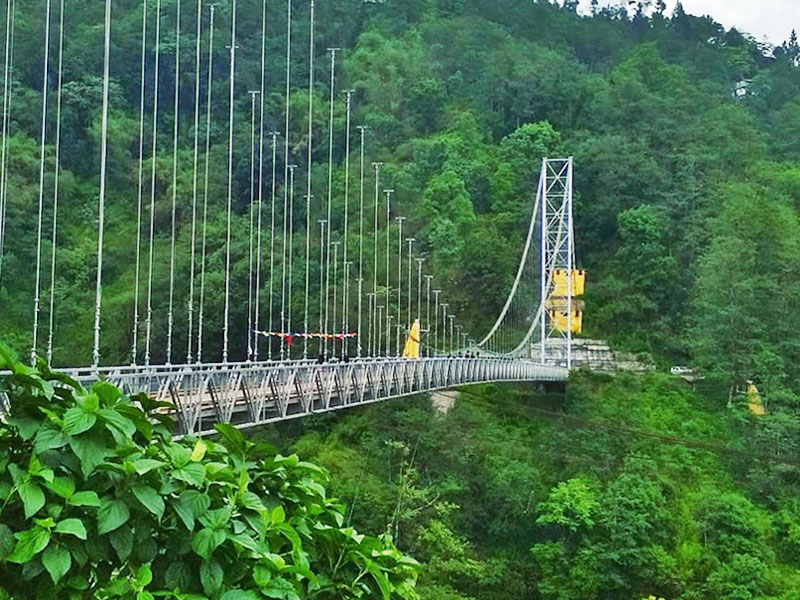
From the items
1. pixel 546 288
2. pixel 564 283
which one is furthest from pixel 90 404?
pixel 546 288

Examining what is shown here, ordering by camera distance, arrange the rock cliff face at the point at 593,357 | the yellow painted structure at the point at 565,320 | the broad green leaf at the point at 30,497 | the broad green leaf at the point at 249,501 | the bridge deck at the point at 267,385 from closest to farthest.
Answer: the broad green leaf at the point at 30,497 < the broad green leaf at the point at 249,501 < the bridge deck at the point at 267,385 < the rock cliff face at the point at 593,357 < the yellow painted structure at the point at 565,320

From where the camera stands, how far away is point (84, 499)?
1.75 meters

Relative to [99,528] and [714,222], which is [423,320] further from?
[99,528]

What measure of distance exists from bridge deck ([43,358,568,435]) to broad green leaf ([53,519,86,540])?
1.90 m

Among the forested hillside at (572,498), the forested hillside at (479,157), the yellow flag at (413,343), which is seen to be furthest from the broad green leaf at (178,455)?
the yellow flag at (413,343)

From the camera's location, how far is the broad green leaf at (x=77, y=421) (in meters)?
1.77

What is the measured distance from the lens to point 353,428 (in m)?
29.6

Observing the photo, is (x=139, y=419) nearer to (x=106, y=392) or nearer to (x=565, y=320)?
(x=106, y=392)

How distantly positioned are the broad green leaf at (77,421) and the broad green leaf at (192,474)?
0.52 ft

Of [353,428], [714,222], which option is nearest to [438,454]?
[353,428]

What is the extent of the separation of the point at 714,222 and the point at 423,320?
11.3 meters

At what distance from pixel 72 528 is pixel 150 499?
5.2 inches

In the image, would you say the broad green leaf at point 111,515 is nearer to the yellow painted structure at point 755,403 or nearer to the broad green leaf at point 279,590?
the broad green leaf at point 279,590

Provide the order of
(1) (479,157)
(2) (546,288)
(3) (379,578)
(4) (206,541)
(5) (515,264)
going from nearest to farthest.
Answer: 1. (4) (206,541)
2. (3) (379,578)
3. (2) (546,288)
4. (5) (515,264)
5. (1) (479,157)
